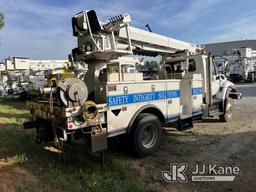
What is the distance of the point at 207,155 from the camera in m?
5.79

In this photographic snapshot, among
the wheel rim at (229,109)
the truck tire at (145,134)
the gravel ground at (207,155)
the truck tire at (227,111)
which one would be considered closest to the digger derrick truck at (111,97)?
the truck tire at (145,134)

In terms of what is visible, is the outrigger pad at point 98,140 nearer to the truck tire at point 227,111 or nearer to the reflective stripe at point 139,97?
the reflective stripe at point 139,97

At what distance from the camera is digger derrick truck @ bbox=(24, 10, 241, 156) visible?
15.5ft

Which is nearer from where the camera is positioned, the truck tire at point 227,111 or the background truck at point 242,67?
the truck tire at point 227,111

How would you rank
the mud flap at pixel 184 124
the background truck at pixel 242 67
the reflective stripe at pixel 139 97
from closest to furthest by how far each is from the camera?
1. the reflective stripe at pixel 139 97
2. the mud flap at pixel 184 124
3. the background truck at pixel 242 67

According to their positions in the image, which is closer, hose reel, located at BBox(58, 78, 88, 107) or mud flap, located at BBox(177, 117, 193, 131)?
hose reel, located at BBox(58, 78, 88, 107)

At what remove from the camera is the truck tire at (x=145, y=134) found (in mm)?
5469

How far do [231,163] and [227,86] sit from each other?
14.8 ft

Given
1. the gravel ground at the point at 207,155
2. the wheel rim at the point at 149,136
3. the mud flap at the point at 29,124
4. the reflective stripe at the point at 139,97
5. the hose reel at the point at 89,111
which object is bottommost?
the gravel ground at the point at 207,155

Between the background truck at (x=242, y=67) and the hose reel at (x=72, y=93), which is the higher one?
the background truck at (x=242, y=67)

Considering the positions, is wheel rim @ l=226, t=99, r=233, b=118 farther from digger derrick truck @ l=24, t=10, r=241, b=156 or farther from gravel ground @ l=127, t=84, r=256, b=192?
digger derrick truck @ l=24, t=10, r=241, b=156

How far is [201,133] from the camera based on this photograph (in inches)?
299

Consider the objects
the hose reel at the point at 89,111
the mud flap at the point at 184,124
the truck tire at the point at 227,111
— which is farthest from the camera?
the truck tire at the point at 227,111

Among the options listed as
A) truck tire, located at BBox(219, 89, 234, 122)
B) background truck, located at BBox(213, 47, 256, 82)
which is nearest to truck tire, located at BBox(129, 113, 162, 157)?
truck tire, located at BBox(219, 89, 234, 122)
